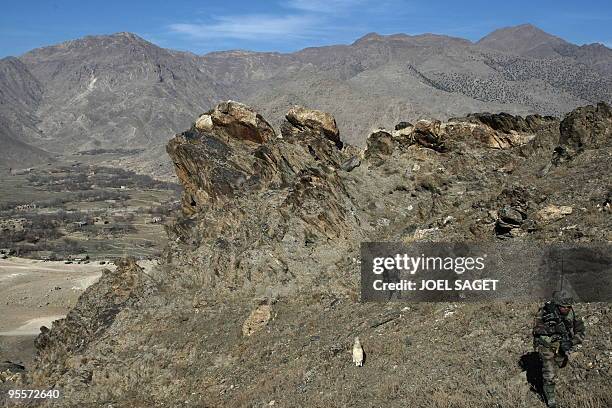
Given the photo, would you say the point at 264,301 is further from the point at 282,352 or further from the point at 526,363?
the point at 526,363

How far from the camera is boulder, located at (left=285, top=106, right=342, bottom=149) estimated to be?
71.1ft

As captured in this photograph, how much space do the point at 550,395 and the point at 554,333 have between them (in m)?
0.84

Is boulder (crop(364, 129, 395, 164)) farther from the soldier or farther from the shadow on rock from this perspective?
the soldier

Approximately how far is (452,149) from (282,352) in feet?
33.0

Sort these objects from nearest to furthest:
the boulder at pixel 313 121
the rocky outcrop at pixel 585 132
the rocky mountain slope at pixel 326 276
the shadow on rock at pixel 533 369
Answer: the shadow on rock at pixel 533 369 → the rocky mountain slope at pixel 326 276 → the rocky outcrop at pixel 585 132 → the boulder at pixel 313 121

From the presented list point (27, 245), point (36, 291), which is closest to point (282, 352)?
point (36, 291)

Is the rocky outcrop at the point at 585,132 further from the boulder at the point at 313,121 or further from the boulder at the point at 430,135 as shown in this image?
the boulder at the point at 313,121

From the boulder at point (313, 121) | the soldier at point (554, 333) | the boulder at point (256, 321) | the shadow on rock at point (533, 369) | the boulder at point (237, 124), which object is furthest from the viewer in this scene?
the boulder at point (313, 121)

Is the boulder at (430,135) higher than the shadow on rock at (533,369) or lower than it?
higher

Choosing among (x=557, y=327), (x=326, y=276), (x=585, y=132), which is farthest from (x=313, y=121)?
(x=557, y=327)

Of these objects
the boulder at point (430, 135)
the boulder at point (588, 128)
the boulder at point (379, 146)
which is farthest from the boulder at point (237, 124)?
the boulder at point (588, 128)

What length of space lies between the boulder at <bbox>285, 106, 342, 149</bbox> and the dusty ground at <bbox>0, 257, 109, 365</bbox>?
57.5ft

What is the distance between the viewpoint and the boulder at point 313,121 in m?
21.7

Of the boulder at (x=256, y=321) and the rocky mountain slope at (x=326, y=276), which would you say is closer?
the rocky mountain slope at (x=326, y=276)
